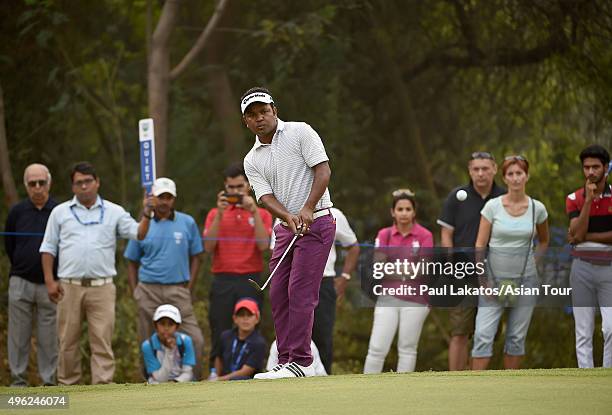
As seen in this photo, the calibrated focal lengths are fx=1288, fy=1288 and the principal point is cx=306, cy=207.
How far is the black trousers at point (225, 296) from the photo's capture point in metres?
11.6

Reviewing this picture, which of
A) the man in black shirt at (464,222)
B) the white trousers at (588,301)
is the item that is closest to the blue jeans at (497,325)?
the man in black shirt at (464,222)

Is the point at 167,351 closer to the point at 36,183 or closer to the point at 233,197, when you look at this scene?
the point at 233,197

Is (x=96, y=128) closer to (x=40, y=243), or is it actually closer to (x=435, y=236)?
(x=435, y=236)

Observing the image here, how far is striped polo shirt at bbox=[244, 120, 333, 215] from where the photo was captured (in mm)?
8031

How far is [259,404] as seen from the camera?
6.49 meters

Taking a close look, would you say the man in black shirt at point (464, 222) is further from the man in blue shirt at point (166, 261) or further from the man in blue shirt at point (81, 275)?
the man in blue shirt at point (81, 275)

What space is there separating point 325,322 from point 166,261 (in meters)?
1.52

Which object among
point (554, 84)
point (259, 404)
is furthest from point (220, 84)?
point (259, 404)

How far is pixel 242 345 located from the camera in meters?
11.0

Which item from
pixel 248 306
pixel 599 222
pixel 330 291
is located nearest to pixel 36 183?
pixel 248 306

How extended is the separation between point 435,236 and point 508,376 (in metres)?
9.34

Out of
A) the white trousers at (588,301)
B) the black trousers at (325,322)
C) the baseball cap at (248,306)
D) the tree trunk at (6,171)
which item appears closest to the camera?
the white trousers at (588,301)

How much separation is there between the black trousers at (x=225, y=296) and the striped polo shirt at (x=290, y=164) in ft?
11.5

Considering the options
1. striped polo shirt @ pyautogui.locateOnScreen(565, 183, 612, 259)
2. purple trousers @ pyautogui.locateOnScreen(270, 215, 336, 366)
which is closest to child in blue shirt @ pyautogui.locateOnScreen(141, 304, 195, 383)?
purple trousers @ pyautogui.locateOnScreen(270, 215, 336, 366)
